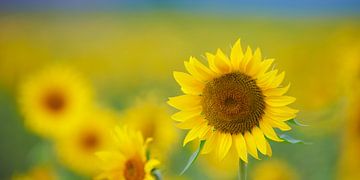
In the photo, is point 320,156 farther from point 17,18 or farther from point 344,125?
point 17,18

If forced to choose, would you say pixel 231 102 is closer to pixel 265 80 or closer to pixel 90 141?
pixel 265 80

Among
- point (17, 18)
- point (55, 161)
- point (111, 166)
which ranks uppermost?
point (17, 18)

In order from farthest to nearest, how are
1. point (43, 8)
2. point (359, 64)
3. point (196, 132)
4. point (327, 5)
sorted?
point (43, 8)
point (327, 5)
point (359, 64)
point (196, 132)

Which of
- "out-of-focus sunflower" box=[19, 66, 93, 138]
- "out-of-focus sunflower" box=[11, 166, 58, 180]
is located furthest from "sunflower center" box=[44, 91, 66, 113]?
"out-of-focus sunflower" box=[11, 166, 58, 180]

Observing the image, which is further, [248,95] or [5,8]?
[5,8]

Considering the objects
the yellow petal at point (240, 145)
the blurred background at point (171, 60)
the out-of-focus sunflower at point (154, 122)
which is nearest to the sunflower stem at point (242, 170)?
the yellow petal at point (240, 145)

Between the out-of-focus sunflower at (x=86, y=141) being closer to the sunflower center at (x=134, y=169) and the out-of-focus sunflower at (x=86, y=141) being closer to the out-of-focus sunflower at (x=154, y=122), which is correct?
the out-of-focus sunflower at (x=154, y=122)

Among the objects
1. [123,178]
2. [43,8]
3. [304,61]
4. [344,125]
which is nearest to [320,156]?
[344,125]

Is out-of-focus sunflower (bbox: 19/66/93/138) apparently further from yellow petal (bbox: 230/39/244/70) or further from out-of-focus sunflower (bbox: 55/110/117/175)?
yellow petal (bbox: 230/39/244/70)
